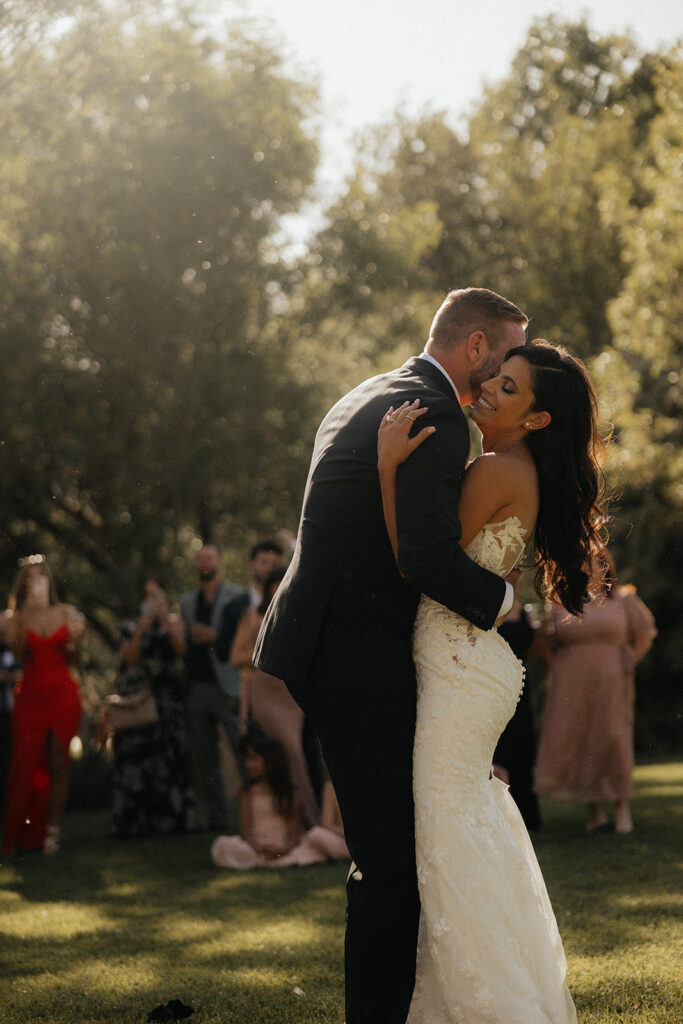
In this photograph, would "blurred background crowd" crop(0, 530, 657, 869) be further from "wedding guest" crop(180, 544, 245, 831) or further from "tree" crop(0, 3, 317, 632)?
"tree" crop(0, 3, 317, 632)

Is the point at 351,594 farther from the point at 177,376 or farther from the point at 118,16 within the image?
the point at 177,376

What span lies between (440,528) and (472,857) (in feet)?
3.28

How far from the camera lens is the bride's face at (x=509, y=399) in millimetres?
3797

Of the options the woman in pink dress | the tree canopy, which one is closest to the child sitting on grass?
the woman in pink dress

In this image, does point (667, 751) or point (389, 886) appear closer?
point (389, 886)

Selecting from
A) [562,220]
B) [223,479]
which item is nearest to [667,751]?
[223,479]

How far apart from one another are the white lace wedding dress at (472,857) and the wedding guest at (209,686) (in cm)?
736

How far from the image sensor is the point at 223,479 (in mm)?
18953

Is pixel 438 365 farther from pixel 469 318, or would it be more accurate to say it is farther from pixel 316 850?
pixel 316 850

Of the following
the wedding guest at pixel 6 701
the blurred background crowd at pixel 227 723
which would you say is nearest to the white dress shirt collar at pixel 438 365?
the blurred background crowd at pixel 227 723

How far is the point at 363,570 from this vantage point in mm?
3631

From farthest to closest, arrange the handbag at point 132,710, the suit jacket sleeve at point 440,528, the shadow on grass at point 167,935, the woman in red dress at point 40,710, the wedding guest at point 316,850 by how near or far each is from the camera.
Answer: the handbag at point 132,710 < the woman in red dress at point 40,710 < the wedding guest at point 316,850 < the shadow on grass at point 167,935 < the suit jacket sleeve at point 440,528

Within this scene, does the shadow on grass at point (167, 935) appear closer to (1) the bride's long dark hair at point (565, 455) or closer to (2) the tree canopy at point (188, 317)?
(1) the bride's long dark hair at point (565, 455)

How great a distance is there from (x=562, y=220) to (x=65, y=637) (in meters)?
23.6
